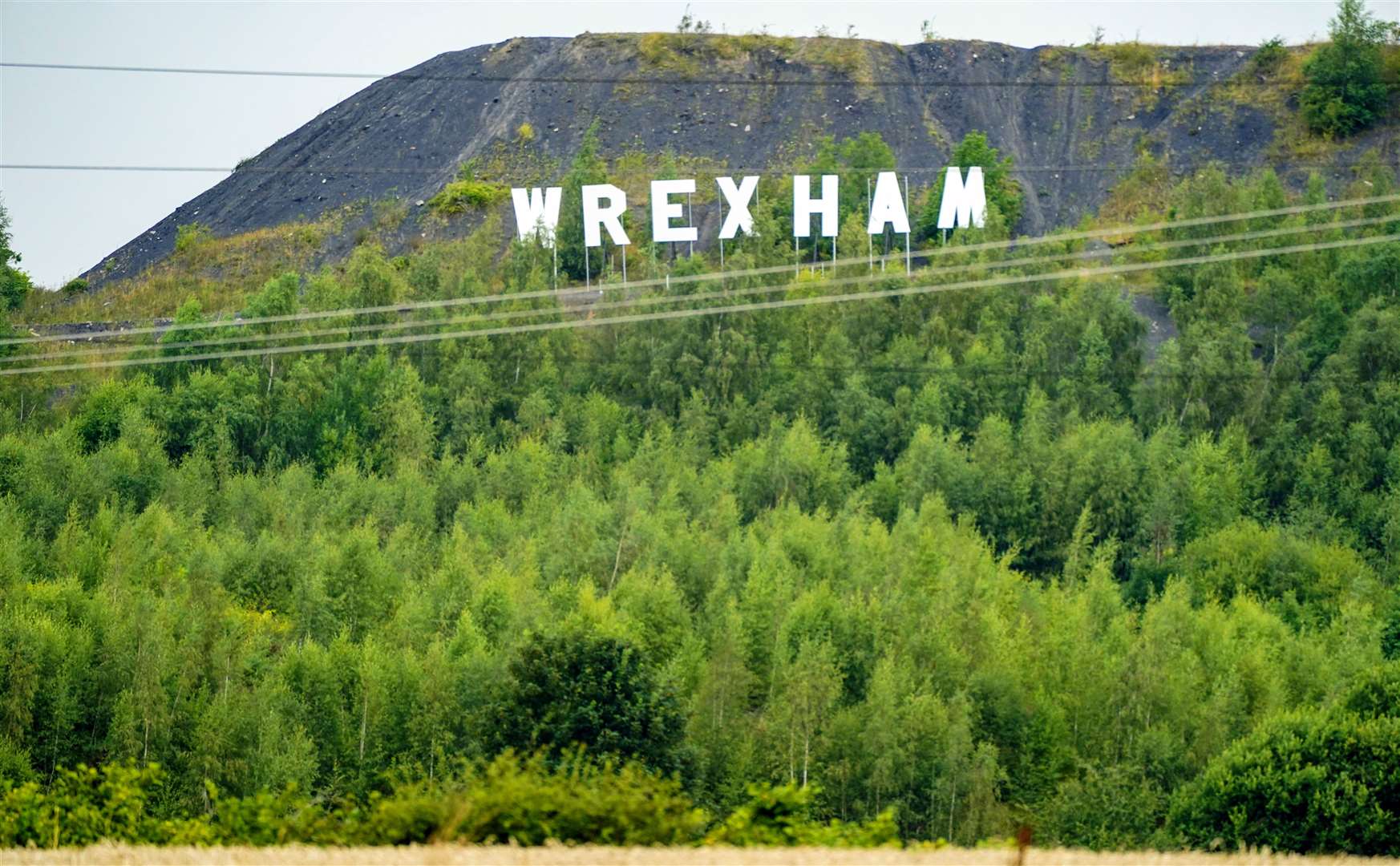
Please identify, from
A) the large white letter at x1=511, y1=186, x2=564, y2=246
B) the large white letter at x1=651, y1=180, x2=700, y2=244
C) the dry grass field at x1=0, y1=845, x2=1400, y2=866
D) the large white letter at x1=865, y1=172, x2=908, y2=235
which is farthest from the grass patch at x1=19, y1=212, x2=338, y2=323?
the dry grass field at x1=0, y1=845, x2=1400, y2=866

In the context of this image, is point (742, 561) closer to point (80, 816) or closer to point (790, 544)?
point (790, 544)

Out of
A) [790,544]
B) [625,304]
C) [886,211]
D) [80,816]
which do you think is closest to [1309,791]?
[80,816]

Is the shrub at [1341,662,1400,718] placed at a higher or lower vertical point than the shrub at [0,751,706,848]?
lower

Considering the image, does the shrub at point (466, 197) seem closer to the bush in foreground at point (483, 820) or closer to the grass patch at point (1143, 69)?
the grass patch at point (1143, 69)

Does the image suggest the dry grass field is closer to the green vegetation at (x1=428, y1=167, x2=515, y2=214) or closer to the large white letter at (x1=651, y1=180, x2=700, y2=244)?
the large white letter at (x1=651, y1=180, x2=700, y2=244)

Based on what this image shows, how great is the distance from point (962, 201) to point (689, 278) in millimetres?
18230

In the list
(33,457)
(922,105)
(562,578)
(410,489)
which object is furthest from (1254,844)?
(922,105)

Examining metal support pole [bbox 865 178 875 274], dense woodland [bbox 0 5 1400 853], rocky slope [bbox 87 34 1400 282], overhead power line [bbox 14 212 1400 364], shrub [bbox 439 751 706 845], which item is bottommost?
dense woodland [bbox 0 5 1400 853]

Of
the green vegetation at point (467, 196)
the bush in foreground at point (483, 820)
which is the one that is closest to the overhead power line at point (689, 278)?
the green vegetation at point (467, 196)

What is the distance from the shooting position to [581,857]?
91.1 ft

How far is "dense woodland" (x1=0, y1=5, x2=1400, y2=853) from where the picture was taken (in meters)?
57.1

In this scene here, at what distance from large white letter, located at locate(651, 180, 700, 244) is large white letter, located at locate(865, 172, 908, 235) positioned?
28.8ft

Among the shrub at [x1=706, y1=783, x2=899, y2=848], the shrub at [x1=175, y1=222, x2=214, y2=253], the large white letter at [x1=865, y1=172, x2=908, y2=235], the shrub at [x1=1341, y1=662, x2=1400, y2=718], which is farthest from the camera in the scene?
the shrub at [x1=175, y1=222, x2=214, y2=253]

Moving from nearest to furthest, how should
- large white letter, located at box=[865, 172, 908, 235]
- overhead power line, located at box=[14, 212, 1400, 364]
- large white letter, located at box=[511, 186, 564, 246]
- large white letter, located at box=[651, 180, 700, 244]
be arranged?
overhead power line, located at box=[14, 212, 1400, 364] → large white letter, located at box=[865, 172, 908, 235] → large white letter, located at box=[651, 180, 700, 244] → large white letter, located at box=[511, 186, 564, 246]
